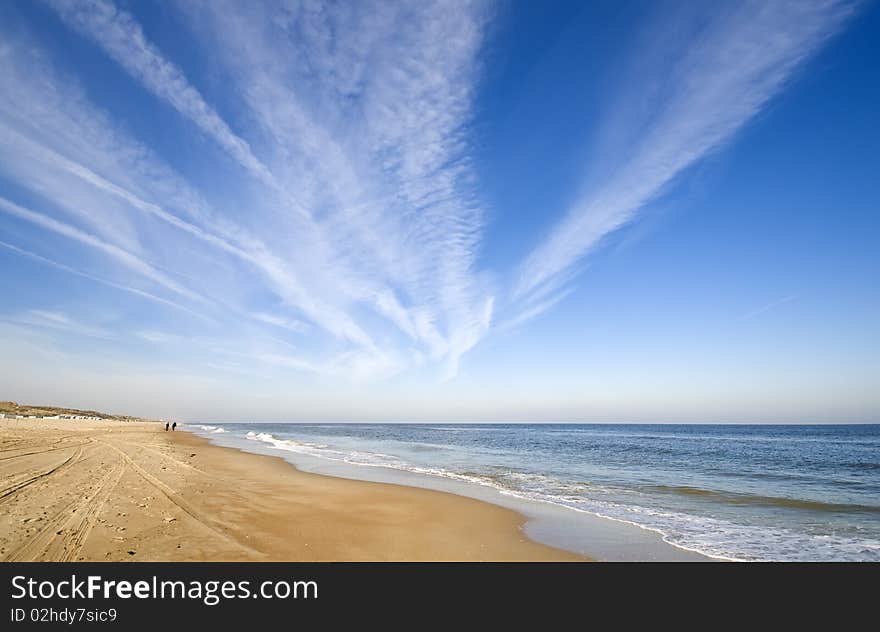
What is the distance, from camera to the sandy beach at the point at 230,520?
7648mm

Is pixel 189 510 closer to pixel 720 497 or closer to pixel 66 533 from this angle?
pixel 66 533

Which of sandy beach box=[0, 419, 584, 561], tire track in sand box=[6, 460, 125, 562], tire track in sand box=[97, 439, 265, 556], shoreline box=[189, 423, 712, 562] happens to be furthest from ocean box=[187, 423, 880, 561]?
tire track in sand box=[6, 460, 125, 562]

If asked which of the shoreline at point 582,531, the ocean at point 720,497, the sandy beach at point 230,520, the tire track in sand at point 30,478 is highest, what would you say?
the tire track in sand at point 30,478

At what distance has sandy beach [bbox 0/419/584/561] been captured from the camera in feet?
25.1

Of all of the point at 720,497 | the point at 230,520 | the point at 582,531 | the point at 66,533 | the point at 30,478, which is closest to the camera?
the point at 66,533

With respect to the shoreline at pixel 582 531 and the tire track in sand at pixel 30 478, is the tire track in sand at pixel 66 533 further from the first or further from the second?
the shoreline at pixel 582 531

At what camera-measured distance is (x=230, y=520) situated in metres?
10.1

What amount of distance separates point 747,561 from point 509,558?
4.80 m

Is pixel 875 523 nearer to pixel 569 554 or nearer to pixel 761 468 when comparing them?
pixel 569 554

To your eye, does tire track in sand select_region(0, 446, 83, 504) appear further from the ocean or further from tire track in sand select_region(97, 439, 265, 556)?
the ocean

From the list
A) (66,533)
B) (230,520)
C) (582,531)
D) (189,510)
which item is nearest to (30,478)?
(189,510)

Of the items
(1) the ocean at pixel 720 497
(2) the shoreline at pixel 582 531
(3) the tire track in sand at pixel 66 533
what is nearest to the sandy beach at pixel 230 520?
(3) the tire track in sand at pixel 66 533
